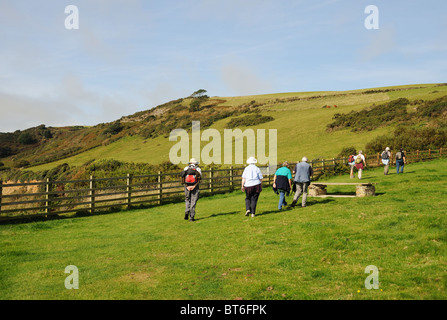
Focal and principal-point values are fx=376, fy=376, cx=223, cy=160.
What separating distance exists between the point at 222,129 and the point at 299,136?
1980cm

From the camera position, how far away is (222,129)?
73000 mm

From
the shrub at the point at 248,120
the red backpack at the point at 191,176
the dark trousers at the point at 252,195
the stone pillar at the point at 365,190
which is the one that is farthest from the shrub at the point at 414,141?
the shrub at the point at 248,120

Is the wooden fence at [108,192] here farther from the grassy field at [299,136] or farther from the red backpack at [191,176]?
the grassy field at [299,136]

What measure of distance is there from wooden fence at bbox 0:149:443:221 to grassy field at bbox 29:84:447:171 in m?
12.2

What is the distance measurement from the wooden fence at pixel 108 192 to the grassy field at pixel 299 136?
40.0 feet

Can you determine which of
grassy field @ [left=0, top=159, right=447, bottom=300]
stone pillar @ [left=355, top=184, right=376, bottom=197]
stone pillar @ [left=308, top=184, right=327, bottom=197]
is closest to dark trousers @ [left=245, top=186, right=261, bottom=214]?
grassy field @ [left=0, top=159, right=447, bottom=300]

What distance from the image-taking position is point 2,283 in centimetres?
727

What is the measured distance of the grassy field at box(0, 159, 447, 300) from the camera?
20.8ft

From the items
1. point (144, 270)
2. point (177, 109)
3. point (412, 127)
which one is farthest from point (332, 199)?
point (177, 109)

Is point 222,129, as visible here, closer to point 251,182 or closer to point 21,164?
point 21,164

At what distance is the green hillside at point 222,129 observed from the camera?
5009 cm

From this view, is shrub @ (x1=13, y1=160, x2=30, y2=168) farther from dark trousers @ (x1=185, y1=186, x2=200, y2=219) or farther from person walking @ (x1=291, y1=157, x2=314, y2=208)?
person walking @ (x1=291, y1=157, x2=314, y2=208)

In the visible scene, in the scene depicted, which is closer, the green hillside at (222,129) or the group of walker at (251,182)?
the group of walker at (251,182)

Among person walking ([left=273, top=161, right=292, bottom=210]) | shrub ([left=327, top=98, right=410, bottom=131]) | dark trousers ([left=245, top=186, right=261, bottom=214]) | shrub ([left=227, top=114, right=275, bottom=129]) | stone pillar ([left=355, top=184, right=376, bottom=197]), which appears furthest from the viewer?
shrub ([left=227, top=114, right=275, bottom=129])
